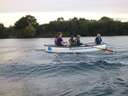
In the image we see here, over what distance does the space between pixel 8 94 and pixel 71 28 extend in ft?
329

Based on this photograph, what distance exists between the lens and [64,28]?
392 ft

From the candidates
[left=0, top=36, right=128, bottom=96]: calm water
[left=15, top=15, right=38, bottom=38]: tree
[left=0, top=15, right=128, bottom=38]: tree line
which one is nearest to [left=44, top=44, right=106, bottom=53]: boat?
[left=0, top=36, right=128, bottom=96]: calm water

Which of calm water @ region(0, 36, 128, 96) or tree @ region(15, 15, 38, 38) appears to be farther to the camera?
tree @ region(15, 15, 38, 38)

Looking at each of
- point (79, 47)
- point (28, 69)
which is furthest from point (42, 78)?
point (79, 47)

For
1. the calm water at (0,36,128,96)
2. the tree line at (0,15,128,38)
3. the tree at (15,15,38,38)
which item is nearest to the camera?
the calm water at (0,36,128,96)

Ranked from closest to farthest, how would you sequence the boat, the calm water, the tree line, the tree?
1. the calm water
2. the boat
3. the tree line
4. the tree

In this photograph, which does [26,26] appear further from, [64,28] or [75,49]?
[75,49]

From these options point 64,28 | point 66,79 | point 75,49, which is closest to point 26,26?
point 64,28

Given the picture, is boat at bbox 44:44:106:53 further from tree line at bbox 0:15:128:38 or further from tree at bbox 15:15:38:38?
tree at bbox 15:15:38:38

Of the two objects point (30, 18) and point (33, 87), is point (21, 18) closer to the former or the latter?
point (30, 18)

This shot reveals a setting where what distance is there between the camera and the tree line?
113m

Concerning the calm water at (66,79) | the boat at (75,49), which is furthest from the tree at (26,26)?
the calm water at (66,79)

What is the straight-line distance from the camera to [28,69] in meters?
25.0

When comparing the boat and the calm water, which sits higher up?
Result: the boat
